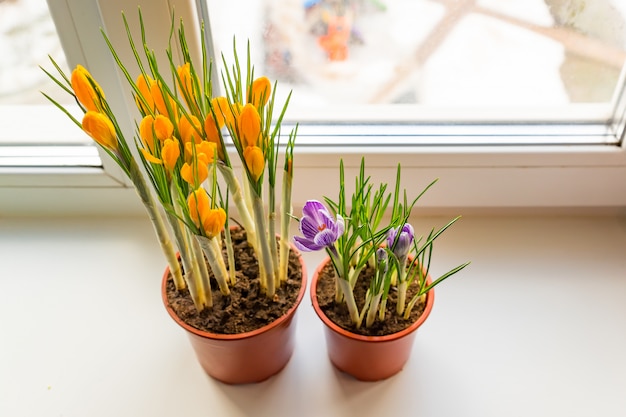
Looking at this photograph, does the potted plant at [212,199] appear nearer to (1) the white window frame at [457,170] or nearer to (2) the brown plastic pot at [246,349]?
(2) the brown plastic pot at [246,349]

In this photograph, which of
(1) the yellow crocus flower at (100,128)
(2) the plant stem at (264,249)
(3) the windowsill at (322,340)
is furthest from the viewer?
(3) the windowsill at (322,340)

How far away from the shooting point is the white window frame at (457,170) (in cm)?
78

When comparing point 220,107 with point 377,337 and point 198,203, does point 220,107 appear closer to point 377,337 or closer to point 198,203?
point 198,203

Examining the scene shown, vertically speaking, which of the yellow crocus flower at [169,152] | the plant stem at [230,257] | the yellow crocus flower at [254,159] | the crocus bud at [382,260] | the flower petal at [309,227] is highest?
the yellow crocus flower at [169,152]

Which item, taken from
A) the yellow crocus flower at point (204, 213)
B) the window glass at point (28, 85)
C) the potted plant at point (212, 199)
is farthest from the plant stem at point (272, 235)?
the window glass at point (28, 85)

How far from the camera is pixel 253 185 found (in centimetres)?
53

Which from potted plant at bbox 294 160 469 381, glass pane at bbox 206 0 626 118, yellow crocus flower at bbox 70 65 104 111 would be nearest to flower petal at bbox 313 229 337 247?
potted plant at bbox 294 160 469 381

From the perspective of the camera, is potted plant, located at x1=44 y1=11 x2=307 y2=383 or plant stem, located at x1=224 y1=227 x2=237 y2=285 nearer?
potted plant, located at x1=44 y1=11 x2=307 y2=383

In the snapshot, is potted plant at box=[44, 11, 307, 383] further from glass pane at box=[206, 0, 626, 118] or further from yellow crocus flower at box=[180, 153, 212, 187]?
glass pane at box=[206, 0, 626, 118]

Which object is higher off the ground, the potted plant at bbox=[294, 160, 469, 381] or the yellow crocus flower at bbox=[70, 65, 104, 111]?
the yellow crocus flower at bbox=[70, 65, 104, 111]

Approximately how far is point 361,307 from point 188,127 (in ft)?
0.98

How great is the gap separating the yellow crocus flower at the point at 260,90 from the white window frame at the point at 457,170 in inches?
10.8

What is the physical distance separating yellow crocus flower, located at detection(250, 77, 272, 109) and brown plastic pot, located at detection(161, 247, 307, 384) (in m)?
0.25

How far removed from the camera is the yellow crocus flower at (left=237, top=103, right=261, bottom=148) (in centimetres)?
46
